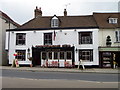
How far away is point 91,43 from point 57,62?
5571 millimetres

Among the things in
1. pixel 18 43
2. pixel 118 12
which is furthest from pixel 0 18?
pixel 118 12

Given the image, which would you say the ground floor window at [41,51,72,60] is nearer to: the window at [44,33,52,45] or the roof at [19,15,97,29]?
the window at [44,33,52,45]

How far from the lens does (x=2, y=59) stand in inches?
1077

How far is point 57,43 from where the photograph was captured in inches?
939

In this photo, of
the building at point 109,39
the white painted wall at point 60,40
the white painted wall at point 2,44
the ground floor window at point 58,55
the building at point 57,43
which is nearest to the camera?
the building at point 109,39

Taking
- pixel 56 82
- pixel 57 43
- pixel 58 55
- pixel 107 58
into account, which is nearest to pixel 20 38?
pixel 57 43

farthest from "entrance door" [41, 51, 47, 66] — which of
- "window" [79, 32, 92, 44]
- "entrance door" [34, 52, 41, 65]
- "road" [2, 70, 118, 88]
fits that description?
"road" [2, 70, 118, 88]

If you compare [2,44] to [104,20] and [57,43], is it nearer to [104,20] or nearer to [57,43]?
[57,43]

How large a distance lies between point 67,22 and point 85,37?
14.2 ft

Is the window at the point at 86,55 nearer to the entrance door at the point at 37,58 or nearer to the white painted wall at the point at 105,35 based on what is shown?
the white painted wall at the point at 105,35

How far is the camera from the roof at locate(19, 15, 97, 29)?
24.8 metres

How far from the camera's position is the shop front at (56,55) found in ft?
77.2

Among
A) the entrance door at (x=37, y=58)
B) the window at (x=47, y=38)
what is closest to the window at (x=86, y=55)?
the window at (x=47, y=38)

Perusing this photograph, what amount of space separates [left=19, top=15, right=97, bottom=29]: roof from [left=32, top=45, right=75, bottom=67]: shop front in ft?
11.3
